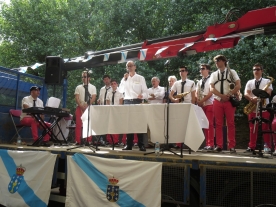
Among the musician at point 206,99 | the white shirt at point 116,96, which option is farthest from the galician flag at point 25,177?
the white shirt at point 116,96

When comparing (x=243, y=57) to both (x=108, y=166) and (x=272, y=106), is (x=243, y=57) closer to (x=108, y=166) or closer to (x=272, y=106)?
(x=272, y=106)

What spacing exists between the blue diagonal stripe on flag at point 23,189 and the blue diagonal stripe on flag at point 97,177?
95 cm

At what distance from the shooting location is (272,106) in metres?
5.07

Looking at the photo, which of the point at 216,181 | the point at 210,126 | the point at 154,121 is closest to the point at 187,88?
the point at 210,126

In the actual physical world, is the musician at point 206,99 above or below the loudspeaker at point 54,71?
below

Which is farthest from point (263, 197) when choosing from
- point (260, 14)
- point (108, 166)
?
point (260, 14)

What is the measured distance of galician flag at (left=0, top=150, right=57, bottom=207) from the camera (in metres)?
4.91

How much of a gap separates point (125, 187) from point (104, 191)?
359mm

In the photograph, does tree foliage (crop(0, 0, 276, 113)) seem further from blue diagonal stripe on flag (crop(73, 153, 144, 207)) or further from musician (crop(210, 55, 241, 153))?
blue diagonal stripe on flag (crop(73, 153, 144, 207))

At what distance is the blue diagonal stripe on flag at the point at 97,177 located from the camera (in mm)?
4172

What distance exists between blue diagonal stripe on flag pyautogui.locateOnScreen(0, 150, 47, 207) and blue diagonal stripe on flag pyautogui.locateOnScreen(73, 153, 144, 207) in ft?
3.13

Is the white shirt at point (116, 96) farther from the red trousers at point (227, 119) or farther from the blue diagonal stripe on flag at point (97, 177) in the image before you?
the blue diagonal stripe on flag at point (97, 177)

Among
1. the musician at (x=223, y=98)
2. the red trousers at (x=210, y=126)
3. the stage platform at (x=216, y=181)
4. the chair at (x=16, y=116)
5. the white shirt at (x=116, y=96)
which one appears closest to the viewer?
the stage platform at (x=216, y=181)

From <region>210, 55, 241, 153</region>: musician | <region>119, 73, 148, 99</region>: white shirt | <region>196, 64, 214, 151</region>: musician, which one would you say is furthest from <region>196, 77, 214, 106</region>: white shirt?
<region>119, 73, 148, 99</region>: white shirt
